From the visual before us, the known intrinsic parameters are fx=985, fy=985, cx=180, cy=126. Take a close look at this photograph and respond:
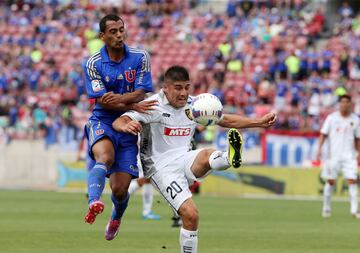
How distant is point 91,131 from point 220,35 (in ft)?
92.7

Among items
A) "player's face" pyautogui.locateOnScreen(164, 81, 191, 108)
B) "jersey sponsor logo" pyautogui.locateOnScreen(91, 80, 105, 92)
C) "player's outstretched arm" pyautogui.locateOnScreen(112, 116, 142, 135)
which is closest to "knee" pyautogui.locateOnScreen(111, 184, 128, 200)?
"jersey sponsor logo" pyautogui.locateOnScreen(91, 80, 105, 92)

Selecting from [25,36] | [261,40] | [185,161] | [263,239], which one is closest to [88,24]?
[25,36]

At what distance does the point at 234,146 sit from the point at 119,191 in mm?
2512

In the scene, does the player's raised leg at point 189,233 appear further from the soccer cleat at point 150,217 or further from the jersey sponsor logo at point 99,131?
the soccer cleat at point 150,217

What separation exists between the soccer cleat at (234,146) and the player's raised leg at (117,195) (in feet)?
7.20

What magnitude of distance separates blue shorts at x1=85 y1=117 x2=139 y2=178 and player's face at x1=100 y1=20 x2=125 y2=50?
966 millimetres

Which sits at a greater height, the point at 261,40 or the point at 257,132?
the point at 261,40

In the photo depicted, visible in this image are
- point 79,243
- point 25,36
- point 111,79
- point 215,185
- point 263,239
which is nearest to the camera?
point 111,79

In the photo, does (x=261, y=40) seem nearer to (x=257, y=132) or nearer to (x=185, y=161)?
(x=257, y=132)

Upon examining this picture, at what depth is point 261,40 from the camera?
127ft

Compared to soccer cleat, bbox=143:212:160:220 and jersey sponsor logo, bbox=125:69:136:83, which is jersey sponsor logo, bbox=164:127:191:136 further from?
soccer cleat, bbox=143:212:160:220

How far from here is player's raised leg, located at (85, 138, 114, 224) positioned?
1066 centimetres

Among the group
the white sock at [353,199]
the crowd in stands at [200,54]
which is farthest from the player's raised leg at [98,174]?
the crowd in stands at [200,54]

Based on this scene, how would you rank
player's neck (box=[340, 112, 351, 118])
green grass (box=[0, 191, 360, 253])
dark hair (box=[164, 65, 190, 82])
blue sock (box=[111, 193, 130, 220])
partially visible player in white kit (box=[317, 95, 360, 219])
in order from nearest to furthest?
1. dark hair (box=[164, 65, 190, 82])
2. blue sock (box=[111, 193, 130, 220])
3. green grass (box=[0, 191, 360, 253])
4. player's neck (box=[340, 112, 351, 118])
5. partially visible player in white kit (box=[317, 95, 360, 219])
